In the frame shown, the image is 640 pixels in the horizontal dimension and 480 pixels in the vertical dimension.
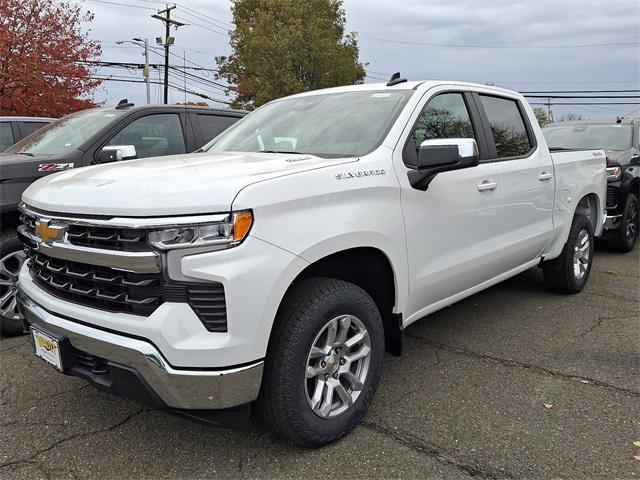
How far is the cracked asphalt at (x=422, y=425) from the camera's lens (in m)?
2.52

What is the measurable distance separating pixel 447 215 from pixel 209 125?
340 centimetres

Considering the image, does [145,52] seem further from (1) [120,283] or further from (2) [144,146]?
(1) [120,283]

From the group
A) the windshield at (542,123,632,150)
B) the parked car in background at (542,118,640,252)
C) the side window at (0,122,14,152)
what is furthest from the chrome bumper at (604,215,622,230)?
the side window at (0,122,14,152)

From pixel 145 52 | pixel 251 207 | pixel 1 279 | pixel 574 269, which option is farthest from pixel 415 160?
pixel 145 52

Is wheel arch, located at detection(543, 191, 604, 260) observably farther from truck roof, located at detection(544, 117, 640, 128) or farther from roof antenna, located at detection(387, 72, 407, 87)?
truck roof, located at detection(544, 117, 640, 128)

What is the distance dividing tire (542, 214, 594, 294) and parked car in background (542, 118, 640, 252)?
2230 millimetres

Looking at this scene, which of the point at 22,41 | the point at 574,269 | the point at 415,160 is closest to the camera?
the point at 415,160

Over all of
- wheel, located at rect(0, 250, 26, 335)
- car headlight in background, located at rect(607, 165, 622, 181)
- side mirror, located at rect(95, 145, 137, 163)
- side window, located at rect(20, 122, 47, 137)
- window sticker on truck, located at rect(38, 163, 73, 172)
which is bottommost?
wheel, located at rect(0, 250, 26, 335)

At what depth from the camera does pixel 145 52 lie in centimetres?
3269

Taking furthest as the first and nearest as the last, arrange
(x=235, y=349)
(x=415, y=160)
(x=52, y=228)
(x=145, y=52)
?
(x=145, y=52) < (x=415, y=160) < (x=52, y=228) < (x=235, y=349)

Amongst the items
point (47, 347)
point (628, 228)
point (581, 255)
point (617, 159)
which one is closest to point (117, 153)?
point (47, 347)

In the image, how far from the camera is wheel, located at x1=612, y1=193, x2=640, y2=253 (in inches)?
289

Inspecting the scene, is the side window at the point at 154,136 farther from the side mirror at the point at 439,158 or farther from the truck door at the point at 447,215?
the side mirror at the point at 439,158

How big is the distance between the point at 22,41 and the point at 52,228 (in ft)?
45.3
